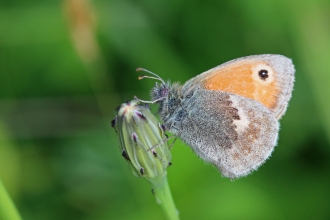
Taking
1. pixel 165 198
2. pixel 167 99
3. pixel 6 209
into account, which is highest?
pixel 167 99

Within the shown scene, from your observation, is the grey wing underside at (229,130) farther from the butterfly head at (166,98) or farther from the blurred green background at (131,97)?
the blurred green background at (131,97)

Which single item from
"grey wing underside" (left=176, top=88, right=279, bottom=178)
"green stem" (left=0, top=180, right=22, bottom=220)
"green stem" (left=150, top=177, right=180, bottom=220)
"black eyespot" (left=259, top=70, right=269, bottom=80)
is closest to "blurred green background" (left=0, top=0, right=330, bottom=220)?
"grey wing underside" (left=176, top=88, right=279, bottom=178)

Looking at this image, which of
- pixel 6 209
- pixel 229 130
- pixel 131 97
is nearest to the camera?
pixel 6 209

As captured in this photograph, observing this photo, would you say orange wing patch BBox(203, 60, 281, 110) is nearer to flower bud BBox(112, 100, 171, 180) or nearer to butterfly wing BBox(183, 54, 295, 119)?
butterfly wing BBox(183, 54, 295, 119)

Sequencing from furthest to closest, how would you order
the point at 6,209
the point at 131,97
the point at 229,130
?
1. the point at 131,97
2. the point at 229,130
3. the point at 6,209

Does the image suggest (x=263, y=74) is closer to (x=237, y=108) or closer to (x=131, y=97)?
(x=237, y=108)

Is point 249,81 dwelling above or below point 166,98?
below

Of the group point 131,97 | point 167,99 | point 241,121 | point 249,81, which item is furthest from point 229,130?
point 131,97

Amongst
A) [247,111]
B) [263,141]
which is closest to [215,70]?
[247,111]
